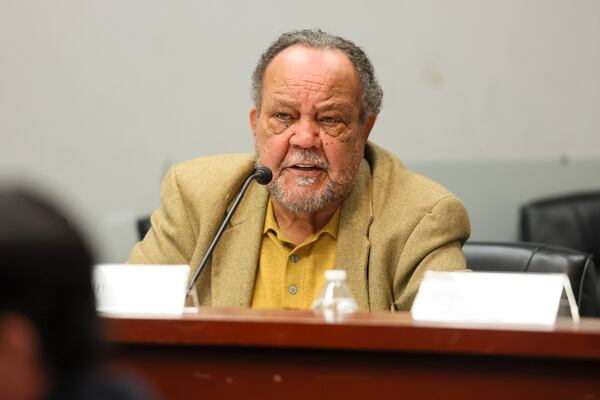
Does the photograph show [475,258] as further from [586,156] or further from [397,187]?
[586,156]

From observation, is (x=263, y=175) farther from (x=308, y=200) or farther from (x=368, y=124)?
(x=368, y=124)

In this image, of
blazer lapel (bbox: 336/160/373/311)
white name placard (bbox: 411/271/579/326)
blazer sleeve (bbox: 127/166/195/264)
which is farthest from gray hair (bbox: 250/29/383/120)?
white name placard (bbox: 411/271/579/326)

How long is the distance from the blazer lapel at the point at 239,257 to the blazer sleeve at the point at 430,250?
37 centimetres

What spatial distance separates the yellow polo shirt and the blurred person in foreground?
169cm

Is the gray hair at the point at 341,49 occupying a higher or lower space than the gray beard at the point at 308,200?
higher

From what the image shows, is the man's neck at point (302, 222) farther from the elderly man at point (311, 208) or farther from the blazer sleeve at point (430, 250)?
the blazer sleeve at point (430, 250)

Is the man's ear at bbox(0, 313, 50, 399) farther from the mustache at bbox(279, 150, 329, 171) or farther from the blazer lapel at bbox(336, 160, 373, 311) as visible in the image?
the mustache at bbox(279, 150, 329, 171)

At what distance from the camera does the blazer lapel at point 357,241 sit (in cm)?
257

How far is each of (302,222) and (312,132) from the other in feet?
0.81

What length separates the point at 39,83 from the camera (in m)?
4.33

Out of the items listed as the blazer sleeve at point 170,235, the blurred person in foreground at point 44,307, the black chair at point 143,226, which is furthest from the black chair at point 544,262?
the blurred person in foreground at point 44,307

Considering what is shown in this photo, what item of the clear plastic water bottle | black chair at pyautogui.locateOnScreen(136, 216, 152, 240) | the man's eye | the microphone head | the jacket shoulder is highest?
the man's eye

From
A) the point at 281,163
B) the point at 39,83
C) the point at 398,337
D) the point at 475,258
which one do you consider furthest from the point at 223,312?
the point at 39,83

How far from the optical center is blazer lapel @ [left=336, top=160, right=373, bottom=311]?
257cm
